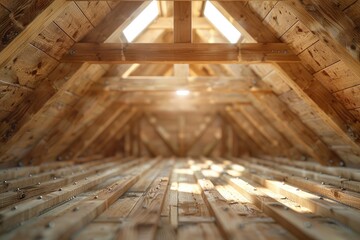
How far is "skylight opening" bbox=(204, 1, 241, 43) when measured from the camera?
4.39 metres

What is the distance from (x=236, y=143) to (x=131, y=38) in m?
5.45

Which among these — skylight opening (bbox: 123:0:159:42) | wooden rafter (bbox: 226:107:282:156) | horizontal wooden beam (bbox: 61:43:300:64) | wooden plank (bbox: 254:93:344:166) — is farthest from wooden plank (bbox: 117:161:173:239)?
wooden rafter (bbox: 226:107:282:156)

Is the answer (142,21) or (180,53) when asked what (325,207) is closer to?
(180,53)

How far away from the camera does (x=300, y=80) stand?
3201mm

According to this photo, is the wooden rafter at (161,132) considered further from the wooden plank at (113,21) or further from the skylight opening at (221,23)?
the wooden plank at (113,21)

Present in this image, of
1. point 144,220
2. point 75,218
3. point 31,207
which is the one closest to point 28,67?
point 31,207

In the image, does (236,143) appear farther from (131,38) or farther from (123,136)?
(131,38)

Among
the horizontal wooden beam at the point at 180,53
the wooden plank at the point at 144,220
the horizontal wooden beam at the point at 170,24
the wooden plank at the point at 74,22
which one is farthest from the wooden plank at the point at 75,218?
the horizontal wooden beam at the point at 170,24

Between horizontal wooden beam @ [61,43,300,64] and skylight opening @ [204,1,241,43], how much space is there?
1.30 m

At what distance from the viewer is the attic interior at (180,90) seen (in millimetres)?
2016

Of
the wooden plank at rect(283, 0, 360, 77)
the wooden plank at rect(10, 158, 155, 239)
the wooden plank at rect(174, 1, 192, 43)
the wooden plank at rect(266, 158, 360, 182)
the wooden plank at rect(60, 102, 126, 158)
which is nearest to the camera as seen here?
the wooden plank at rect(10, 158, 155, 239)

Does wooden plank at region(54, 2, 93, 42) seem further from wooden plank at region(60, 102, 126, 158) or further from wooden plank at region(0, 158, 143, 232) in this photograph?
wooden plank at region(60, 102, 126, 158)

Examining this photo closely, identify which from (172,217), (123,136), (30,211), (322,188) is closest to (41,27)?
(30,211)

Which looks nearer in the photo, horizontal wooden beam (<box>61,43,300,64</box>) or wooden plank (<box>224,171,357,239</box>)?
wooden plank (<box>224,171,357,239</box>)
